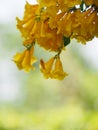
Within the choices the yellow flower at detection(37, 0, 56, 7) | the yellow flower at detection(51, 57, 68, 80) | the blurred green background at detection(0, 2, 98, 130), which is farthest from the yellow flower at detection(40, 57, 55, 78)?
the blurred green background at detection(0, 2, 98, 130)

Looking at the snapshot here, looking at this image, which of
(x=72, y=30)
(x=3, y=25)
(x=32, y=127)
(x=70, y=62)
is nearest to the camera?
(x=72, y=30)

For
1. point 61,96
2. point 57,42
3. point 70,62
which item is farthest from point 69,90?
point 57,42

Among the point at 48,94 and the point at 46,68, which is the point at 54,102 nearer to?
the point at 48,94

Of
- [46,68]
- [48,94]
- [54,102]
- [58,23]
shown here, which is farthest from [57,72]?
[48,94]

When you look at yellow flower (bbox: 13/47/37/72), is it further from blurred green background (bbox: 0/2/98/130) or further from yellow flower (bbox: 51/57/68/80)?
blurred green background (bbox: 0/2/98/130)

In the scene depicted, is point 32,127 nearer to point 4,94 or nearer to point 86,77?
point 86,77

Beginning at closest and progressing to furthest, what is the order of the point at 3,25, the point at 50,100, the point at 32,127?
the point at 32,127, the point at 50,100, the point at 3,25
